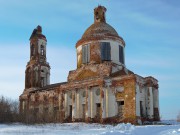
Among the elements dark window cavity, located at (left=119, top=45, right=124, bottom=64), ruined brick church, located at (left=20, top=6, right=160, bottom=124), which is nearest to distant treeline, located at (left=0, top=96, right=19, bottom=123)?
ruined brick church, located at (left=20, top=6, right=160, bottom=124)

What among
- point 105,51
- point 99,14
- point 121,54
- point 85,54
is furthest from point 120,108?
point 99,14

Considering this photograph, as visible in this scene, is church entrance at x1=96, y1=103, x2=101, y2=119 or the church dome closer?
church entrance at x1=96, y1=103, x2=101, y2=119

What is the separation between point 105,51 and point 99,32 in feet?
6.64

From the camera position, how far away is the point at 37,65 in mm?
32312

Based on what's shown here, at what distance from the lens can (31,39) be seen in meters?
33.4

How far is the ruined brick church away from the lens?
21875mm

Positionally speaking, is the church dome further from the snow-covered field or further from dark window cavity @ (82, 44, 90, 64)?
the snow-covered field

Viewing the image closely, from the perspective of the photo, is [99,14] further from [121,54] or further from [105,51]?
[121,54]

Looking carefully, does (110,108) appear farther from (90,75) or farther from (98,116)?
(90,75)

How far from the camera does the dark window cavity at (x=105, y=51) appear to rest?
25188mm

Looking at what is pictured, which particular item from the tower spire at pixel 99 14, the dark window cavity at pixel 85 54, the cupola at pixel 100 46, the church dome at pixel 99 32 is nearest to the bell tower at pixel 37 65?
the cupola at pixel 100 46

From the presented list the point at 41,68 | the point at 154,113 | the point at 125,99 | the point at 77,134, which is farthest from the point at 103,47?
the point at 77,134

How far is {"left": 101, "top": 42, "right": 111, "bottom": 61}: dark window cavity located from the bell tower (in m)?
10.2

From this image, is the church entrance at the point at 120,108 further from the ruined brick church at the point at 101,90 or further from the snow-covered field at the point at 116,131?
the snow-covered field at the point at 116,131
